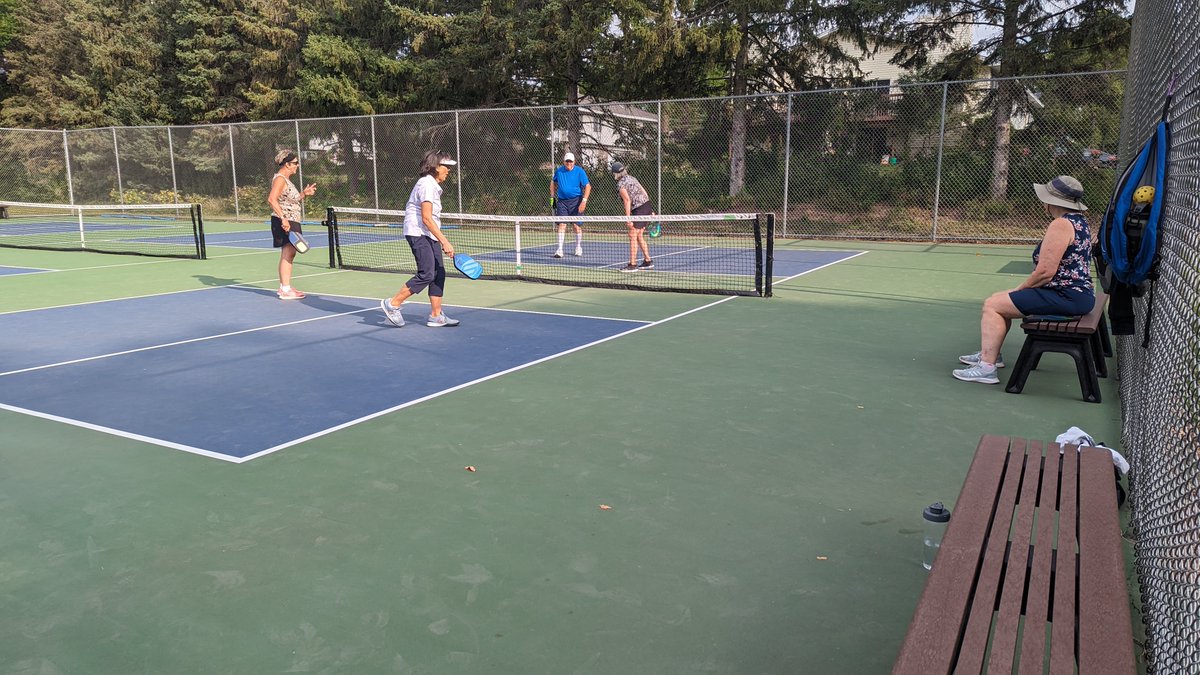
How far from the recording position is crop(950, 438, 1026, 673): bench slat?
2.02 meters

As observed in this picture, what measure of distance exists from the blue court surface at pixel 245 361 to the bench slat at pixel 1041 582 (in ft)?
12.4

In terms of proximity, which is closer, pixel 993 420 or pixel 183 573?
pixel 183 573

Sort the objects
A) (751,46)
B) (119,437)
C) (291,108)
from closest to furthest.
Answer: (119,437) < (751,46) < (291,108)

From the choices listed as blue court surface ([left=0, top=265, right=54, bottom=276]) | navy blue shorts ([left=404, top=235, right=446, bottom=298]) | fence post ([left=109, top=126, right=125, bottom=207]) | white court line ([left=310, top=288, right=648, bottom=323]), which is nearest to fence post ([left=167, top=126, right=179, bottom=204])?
fence post ([left=109, top=126, right=125, bottom=207])

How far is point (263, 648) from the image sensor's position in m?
2.79

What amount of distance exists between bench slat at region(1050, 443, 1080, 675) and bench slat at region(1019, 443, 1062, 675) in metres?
0.02

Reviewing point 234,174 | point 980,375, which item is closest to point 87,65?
point 234,174

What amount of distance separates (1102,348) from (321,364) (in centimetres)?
624

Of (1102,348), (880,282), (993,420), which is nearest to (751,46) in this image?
(880,282)

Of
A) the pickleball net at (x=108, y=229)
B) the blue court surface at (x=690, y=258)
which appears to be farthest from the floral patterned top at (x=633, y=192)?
the pickleball net at (x=108, y=229)

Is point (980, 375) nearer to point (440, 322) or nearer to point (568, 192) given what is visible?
point (440, 322)

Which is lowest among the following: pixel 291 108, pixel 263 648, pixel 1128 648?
pixel 263 648

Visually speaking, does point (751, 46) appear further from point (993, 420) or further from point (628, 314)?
point (993, 420)

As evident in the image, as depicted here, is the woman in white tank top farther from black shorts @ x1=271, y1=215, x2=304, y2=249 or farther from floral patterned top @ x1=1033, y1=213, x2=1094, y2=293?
floral patterned top @ x1=1033, y1=213, x2=1094, y2=293
